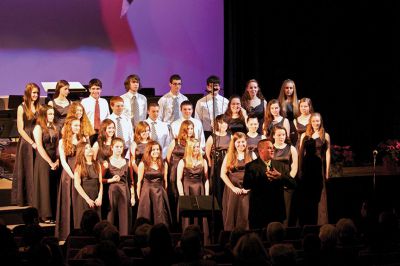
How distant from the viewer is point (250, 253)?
5.45 meters

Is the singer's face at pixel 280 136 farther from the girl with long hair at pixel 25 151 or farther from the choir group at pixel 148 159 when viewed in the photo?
the girl with long hair at pixel 25 151

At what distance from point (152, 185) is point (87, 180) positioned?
719mm

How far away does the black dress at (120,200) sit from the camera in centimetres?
895

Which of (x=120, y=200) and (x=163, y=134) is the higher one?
(x=163, y=134)

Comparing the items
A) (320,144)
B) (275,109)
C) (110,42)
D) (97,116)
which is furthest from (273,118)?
(110,42)

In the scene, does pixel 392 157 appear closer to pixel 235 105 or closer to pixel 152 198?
pixel 235 105

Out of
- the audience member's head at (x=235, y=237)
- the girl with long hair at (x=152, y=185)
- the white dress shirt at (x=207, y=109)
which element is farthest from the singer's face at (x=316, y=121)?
the audience member's head at (x=235, y=237)

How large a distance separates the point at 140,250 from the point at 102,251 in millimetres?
843

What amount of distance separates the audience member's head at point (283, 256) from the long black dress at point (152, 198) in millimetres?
3711

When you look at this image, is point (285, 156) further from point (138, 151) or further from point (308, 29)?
point (308, 29)

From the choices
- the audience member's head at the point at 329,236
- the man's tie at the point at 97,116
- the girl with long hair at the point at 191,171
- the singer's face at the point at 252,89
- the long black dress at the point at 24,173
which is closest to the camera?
the audience member's head at the point at 329,236

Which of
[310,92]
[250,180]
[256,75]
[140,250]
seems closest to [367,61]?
[310,92]

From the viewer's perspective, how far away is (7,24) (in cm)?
1182

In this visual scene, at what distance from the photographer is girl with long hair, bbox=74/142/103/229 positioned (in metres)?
8.82
